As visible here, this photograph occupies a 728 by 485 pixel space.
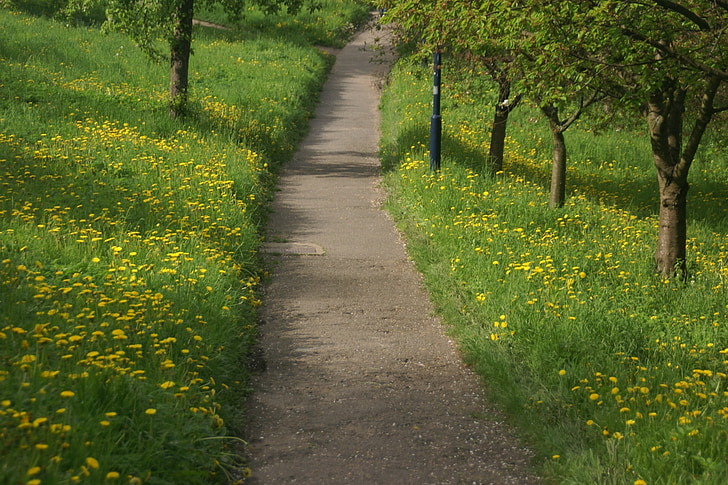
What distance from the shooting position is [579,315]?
21.3 feet

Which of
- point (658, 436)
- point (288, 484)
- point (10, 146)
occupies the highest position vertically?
point (10, 146)

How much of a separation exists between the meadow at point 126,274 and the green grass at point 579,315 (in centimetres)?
212

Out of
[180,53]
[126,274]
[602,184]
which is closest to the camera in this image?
[126,274]

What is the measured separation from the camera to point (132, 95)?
17.8 m

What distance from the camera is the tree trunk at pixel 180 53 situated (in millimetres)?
15141

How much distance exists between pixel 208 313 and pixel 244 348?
0.45 metres

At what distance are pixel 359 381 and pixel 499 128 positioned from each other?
31.2 ft

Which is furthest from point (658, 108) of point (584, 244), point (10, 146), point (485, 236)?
point (10, 146)

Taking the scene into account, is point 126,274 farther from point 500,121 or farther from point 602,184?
point 602,184

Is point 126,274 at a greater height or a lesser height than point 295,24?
lesser

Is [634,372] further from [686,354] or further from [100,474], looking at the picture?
[100,474]

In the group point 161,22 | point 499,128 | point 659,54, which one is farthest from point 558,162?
point 161,22

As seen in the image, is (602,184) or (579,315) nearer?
(579,315)

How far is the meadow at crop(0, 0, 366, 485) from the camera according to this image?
12.6ft
